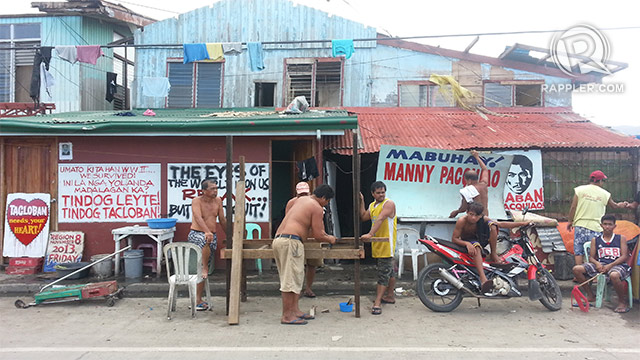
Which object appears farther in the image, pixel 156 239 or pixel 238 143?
pixel 238 143

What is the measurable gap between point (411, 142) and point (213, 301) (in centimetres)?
513

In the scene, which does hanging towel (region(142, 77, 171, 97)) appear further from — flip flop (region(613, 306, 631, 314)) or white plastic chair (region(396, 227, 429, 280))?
flip flop (region(613, 306, 631, 314))

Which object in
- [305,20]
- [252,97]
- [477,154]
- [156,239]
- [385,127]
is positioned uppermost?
[305,20]

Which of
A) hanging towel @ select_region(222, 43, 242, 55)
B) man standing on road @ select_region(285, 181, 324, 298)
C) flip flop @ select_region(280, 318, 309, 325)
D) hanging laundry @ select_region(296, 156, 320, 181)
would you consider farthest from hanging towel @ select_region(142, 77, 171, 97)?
flip flop @ select_region(280, 318, 309, 325)

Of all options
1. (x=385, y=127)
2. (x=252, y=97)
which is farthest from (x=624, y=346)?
(x=252, y=97)

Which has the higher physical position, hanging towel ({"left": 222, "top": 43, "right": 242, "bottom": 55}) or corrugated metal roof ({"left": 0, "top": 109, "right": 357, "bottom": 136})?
hanging towel ({"left": 222, "top": 43, "right": 242, "bottom": 55})

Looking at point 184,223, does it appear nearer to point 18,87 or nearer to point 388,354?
point 388,354

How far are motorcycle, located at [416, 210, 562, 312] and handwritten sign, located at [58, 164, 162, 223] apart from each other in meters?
5.44

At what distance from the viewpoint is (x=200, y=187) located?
28.9 feet

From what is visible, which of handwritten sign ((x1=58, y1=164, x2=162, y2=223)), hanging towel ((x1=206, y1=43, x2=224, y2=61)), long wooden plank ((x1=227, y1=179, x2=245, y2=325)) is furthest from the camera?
Answer: hanging towel ((x1=206, y1=43, x2=224, y2=61))

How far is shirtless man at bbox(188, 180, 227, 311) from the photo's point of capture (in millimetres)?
6641

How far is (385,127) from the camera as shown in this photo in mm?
10562

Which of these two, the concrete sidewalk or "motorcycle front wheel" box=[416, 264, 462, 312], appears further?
the concrete sidewalk

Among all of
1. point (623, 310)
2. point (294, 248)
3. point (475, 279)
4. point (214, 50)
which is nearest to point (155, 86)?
point (214, 50)
